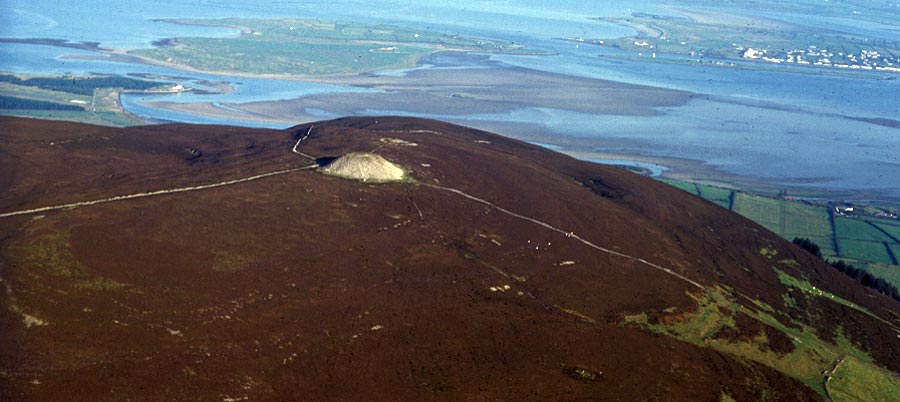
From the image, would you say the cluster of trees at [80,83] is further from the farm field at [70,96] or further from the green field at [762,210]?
the green field at [762,210]

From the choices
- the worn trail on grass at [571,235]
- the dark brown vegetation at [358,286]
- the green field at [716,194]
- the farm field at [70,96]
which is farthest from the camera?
the farm field at [70,96]

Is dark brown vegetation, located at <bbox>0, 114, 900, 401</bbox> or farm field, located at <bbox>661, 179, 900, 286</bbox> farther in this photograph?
farm field, located at <bbox>661, 179, 900, 286</bbox>

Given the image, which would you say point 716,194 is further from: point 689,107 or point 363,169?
point 689,107

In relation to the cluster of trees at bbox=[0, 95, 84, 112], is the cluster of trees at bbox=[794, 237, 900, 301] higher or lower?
lower

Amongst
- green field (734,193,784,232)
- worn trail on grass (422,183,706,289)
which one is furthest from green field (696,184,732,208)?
worn trail on grass (422,183,706,289)

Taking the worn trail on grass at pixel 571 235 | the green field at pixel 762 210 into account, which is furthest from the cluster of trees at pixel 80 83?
the green field at pixel 762 210

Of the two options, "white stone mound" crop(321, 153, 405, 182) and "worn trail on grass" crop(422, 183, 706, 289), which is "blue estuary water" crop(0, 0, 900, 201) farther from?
"worn trail on grass" crop(422, 183, 706, 289)

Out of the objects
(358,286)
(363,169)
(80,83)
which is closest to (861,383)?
(358,286)
